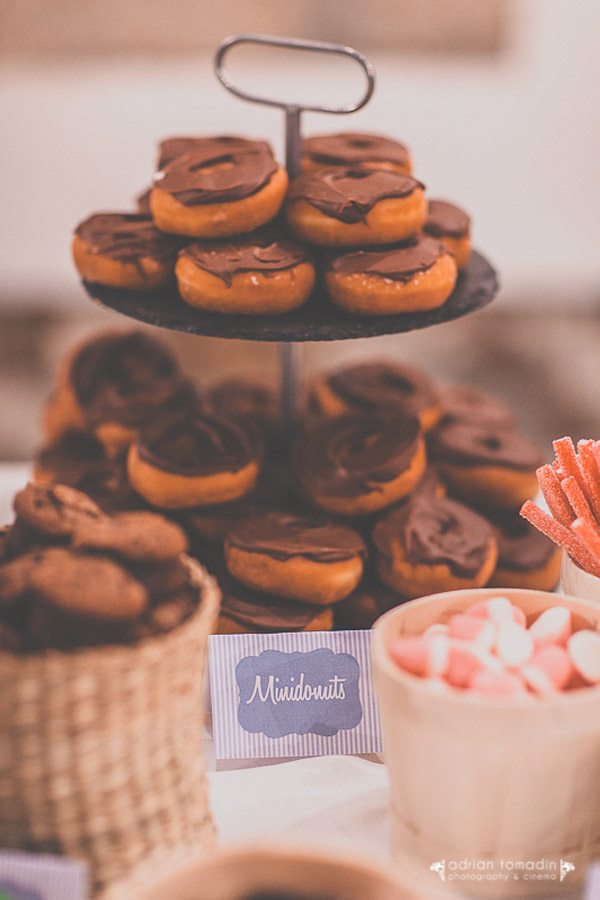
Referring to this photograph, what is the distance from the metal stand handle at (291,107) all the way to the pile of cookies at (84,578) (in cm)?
55

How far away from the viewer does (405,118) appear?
3.38 meters

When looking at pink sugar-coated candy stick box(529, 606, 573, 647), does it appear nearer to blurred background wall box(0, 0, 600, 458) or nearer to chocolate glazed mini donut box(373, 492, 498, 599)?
chocolate glazed mini donut box(373, 492, 498, 599)

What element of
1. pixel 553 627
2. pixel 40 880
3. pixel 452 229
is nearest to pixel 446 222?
pixel 452 229

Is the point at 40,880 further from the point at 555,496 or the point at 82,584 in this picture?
the point at 555,496

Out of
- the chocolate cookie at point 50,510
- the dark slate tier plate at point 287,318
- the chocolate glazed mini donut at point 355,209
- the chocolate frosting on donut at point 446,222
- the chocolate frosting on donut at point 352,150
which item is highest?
the chocolate frosting on donut at point 352,150

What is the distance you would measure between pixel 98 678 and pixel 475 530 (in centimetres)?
60

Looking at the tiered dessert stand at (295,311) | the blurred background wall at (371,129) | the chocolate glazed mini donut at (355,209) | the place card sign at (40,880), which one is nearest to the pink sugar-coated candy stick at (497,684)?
the place card sign at (40,880)

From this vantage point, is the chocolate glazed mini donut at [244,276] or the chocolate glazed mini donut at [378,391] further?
the chocolate glazed mini donut at [378,391]

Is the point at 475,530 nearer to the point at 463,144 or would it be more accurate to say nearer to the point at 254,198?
the point at 254,198

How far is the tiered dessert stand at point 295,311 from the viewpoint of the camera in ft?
3.53

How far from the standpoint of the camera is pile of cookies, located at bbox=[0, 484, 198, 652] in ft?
2.31

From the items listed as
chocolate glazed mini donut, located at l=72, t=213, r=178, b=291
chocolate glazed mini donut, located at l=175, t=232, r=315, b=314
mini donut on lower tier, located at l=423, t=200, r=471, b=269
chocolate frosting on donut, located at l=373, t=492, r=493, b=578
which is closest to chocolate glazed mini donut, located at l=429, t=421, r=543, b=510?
chocolate frosting on donut, located at l=373, t=492, r=493, b=578

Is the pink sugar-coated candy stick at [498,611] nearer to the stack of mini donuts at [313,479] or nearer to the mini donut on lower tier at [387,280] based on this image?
the stack of mini donuts at [313,479]

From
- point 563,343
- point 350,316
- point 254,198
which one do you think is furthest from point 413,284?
point 563,343
